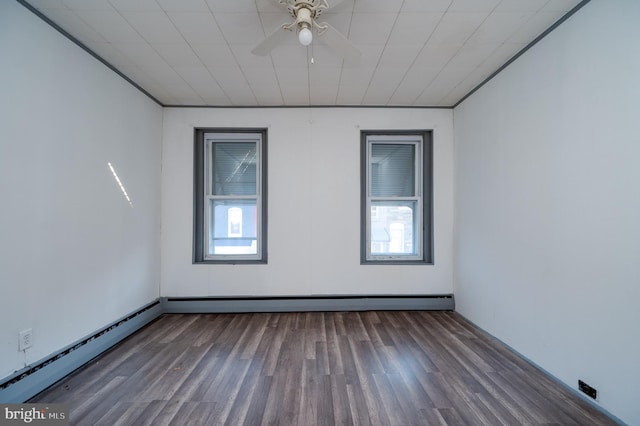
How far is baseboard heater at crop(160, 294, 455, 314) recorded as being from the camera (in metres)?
3.35

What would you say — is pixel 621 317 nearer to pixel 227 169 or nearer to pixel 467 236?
pixel 467 236

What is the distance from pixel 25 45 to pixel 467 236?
4.27 metres

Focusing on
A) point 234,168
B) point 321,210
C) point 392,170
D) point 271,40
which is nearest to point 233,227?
point 234,168

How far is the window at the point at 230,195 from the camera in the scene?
3.53 metres

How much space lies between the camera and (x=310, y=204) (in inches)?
135

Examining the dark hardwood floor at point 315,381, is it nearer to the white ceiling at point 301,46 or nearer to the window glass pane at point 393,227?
the window glass pane at point 393,227

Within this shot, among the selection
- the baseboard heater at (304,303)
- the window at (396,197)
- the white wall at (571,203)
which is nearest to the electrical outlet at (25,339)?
the baseboard heater at (304,303)

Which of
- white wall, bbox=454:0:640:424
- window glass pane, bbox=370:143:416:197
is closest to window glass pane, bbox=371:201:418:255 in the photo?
window glass pane, bbox=370:143:416:197

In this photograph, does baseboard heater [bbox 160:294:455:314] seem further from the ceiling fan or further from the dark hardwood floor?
the ceiling fan

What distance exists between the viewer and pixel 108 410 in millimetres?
1671

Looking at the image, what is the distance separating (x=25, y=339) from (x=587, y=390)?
3.78 m

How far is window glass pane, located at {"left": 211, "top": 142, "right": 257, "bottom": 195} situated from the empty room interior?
0.10 feet

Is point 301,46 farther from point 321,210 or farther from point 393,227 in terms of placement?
point 393,227

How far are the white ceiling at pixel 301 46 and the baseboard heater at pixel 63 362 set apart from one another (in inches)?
99.1
